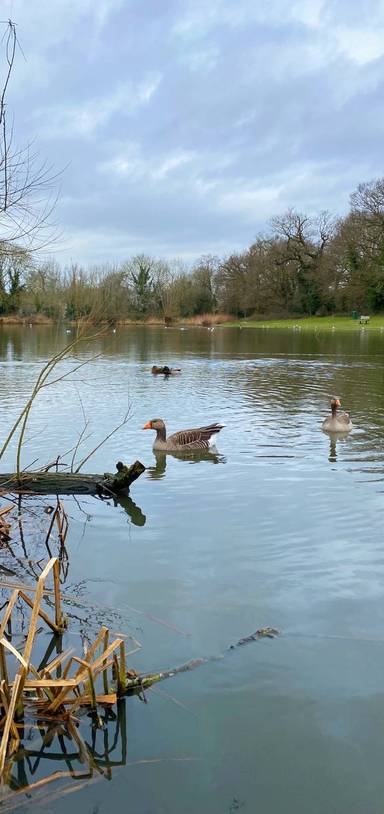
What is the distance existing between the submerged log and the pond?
23 centimetres

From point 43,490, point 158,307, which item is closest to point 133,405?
point 43,490

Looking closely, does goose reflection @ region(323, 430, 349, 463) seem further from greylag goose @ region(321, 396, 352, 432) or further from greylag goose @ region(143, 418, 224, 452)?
greylag goose @ region(143, 418, 224, 452)

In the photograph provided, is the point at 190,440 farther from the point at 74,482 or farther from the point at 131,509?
the point at 74,482

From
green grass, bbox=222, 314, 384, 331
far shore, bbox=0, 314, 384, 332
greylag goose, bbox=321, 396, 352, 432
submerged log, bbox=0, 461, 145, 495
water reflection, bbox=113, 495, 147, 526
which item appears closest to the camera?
water reflection, bbox=113, 495, 147, 526

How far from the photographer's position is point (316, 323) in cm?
7400

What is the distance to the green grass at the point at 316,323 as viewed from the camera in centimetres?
6426

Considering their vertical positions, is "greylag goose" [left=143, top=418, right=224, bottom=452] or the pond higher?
"greylag goose" [left=143, top=418, right=224, bottom=452]

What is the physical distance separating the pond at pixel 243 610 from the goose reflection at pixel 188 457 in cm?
7

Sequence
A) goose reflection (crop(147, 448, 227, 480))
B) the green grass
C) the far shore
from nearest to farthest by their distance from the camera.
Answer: goose reflection (crop(147, 448, 227, 480)) < the green grass < the far shore

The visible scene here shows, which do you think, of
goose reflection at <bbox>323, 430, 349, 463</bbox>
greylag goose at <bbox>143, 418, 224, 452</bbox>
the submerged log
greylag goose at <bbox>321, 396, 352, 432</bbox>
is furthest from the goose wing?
the submerged log

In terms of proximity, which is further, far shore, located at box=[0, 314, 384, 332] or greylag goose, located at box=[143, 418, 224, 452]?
far shore, located at box=[0, 314, 384, 332]

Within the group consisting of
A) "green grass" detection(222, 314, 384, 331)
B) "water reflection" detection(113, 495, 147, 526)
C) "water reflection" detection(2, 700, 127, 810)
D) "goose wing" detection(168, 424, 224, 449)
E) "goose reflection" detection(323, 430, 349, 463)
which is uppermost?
"green grass" detection(222, 314, 384, 331)

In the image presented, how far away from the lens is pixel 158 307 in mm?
97062

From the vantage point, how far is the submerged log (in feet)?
29.6
